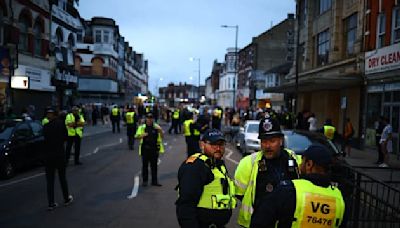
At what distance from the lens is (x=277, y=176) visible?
367cm

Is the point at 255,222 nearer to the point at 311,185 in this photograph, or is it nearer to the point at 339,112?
the point at 311,185

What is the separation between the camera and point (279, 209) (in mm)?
2830

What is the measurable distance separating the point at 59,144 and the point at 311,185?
20.9 ft

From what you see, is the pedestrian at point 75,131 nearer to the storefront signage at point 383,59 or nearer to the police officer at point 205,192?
the police officer at point 205,192

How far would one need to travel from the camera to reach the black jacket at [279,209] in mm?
2820

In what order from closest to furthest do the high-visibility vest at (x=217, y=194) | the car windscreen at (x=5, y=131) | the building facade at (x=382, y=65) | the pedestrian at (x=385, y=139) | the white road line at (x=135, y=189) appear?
the high-visibility vest at (x=217, y=194) → the white road line at (x=135, y=189) → the car windscreen at (x=5, y=131) → the pedestrian at (x=385, y=139) → the building facade at (x=382, y=65)

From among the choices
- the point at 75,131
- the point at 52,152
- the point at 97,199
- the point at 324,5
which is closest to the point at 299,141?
the point at 97,199

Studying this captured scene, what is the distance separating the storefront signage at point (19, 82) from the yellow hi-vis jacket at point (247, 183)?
23.0 metres

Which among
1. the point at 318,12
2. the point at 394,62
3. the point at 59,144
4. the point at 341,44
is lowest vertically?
the point at 59,144

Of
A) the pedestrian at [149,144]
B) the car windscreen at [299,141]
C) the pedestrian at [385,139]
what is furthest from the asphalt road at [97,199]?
the pedestrian at [385,139]

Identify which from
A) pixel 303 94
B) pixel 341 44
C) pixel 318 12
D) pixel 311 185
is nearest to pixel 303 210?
pixel 311 185

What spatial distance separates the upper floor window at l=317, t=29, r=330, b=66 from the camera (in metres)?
28.7

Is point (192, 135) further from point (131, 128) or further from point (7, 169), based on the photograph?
point (131, 128)

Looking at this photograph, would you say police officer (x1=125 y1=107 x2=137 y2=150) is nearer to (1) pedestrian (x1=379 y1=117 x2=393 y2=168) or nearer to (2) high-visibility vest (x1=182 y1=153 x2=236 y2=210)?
(1) pedestrian (x1=379 y1=117 x2=393 y2=168)
